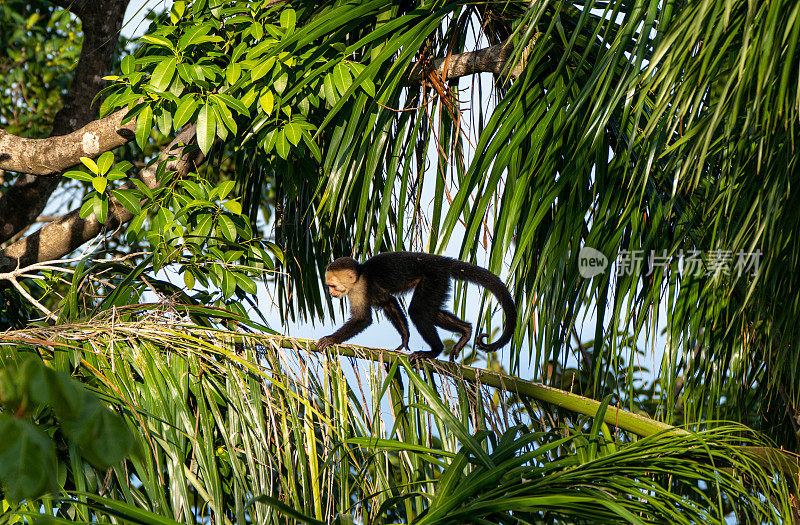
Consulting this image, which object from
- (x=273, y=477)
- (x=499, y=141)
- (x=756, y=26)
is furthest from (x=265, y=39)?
(x=756, y=26)

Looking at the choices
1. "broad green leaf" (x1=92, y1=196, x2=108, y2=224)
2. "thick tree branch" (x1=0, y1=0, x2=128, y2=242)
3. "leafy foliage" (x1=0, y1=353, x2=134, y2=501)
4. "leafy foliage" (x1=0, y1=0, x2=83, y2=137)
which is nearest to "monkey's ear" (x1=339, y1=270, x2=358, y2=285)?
"broad green leaf" (x1=92, y1=196, x2=108, y2=224)

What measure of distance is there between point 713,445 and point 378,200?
6.47ft

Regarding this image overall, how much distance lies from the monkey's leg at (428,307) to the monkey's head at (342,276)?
0.85 ft

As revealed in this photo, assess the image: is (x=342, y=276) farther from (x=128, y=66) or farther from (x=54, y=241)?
(x=54, y=241)

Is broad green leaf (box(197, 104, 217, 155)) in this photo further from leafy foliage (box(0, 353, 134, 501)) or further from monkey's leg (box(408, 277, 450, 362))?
leafy foliage (box(0, 353, 134, 501))

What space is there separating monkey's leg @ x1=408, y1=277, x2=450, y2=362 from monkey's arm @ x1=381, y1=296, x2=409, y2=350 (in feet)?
0.93

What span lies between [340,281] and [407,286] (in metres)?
0.27


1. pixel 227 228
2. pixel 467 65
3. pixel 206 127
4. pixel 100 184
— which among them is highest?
pixel 467 65

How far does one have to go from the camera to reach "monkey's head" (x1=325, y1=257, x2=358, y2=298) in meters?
3.30

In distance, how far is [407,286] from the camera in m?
3.35

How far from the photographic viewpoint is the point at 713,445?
81.4 inches

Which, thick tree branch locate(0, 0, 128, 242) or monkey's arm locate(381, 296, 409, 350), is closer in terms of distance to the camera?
monkey's arm locate(381, 296, 409, 350)

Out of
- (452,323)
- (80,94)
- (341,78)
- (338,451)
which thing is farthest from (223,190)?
(80,94)

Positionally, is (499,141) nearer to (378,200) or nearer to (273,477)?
(378,200)
